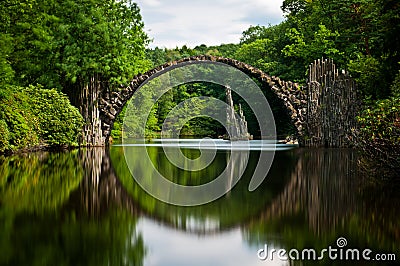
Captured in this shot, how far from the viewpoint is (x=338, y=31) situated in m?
24.5

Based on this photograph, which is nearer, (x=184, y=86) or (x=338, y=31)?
(x=338, y=31)

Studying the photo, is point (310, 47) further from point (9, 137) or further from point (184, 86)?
point (184, 86)

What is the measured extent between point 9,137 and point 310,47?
15364mm

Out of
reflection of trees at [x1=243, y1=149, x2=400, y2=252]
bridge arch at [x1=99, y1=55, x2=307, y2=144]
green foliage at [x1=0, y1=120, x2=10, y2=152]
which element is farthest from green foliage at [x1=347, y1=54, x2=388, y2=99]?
green foliage at [x1=0, y1=120, x2=10, y2=152]

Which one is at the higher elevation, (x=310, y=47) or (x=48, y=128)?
(x=310, y=47)

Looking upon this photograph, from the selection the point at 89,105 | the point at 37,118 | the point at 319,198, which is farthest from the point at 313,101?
the point at 319,198

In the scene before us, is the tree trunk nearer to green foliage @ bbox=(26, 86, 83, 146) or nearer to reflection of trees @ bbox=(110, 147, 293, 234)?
green foliage @ bbox=(26, 86, 83, 146)

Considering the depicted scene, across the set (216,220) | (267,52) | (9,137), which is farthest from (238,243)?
(267,52)

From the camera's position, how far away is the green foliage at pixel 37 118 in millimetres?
13633

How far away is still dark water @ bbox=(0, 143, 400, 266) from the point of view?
303 cm

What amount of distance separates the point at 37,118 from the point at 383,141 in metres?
11.3

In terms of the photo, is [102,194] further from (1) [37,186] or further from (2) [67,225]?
(2) [67,225]

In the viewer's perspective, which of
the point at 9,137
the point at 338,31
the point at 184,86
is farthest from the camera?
the point at 184,86

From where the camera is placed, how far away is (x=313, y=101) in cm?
1722
